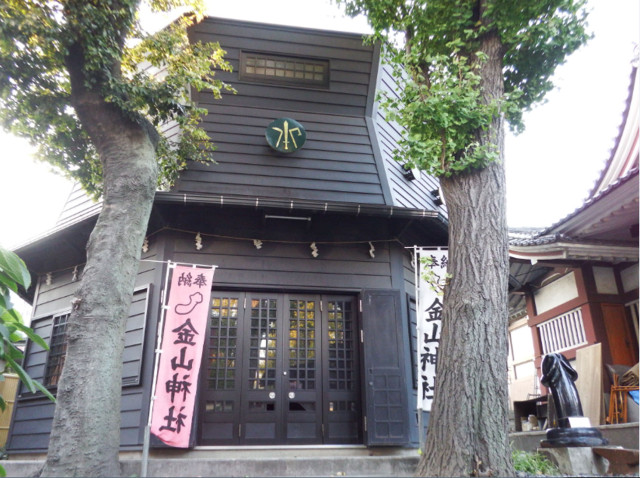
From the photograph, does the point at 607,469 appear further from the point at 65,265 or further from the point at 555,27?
the point at 65,265

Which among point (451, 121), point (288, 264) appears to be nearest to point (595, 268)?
point (451, 121)

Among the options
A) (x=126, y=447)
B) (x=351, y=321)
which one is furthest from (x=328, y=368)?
(x=126, y=447)

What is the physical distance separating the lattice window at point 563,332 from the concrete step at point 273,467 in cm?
490

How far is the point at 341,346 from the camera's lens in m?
7.38

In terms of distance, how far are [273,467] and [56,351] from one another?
4770 millimetres

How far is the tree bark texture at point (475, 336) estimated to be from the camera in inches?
167

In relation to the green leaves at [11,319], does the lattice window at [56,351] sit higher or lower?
higher

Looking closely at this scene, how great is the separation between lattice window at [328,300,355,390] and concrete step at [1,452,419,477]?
145cm

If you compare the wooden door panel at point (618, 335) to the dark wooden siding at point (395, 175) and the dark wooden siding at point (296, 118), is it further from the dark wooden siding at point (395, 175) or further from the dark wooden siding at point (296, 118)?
the dark wooden siding at point (296, 118)

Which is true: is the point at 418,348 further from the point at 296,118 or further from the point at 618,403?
the point at 296,118

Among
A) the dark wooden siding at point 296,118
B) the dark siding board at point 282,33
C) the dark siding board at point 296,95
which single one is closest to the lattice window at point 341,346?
the dark wooden siding at point 296,118

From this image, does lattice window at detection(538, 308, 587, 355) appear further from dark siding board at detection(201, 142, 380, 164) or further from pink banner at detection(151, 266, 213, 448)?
pink banner at detection(151, 266, 213, 448)

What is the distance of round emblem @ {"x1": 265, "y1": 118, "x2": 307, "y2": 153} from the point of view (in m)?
8.04

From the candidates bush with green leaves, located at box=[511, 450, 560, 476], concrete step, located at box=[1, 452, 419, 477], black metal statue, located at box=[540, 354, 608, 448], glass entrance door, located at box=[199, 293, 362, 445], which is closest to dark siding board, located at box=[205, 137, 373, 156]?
glass entrance door, located at box=[199, 293, 362, 445]
